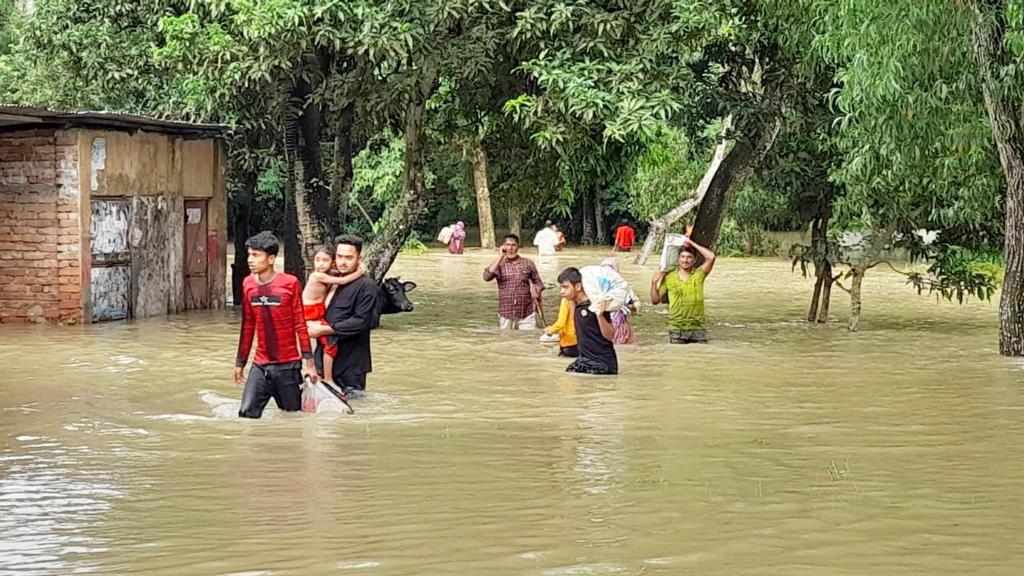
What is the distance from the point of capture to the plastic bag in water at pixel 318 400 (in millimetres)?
11500

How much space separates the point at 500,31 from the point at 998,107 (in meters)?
6.74

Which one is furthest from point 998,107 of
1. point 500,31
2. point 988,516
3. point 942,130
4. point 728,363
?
point 988,516

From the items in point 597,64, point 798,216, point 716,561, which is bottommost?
point 716,561

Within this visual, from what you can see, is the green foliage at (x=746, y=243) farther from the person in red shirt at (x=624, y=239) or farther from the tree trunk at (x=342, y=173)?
the tree trunk at (x=342, y=173)

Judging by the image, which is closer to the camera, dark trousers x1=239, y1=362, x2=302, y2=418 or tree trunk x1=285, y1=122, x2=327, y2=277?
dark trousers x1=239, y1=362, x2=302, y2=418

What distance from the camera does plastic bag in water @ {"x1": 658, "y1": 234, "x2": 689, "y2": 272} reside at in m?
17.8

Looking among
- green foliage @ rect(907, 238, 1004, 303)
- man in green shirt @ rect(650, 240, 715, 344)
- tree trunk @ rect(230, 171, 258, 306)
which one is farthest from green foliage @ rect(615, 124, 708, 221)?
man in green shirt @ rect(650, 240, 715, 344)

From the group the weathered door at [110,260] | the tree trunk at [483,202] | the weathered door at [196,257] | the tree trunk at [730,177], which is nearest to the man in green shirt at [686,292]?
the tree trunk at [730,177]

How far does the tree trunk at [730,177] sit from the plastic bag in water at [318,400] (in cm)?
1208

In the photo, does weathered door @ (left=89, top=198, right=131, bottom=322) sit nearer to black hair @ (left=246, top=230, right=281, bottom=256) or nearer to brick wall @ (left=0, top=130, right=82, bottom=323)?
brick wall @ (left=0, top=130, right=82, bottom=323)

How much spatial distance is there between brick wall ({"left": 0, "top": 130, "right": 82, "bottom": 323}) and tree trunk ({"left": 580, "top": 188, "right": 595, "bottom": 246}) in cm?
3523

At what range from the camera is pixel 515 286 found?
65.9ft

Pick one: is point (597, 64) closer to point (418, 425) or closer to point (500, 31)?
point (500, 31)

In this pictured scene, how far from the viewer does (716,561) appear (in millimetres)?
6809
